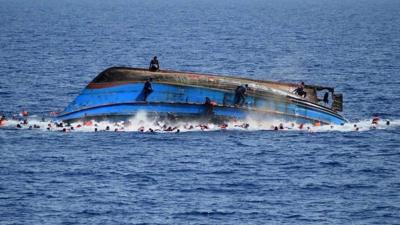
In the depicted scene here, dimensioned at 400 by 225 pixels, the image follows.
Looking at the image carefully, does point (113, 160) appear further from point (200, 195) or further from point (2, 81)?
point (2, 81)

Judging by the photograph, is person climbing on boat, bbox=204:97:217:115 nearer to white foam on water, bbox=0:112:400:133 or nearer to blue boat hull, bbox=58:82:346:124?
blue boat hull, bbox=58:82:346:124

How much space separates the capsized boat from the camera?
101 m

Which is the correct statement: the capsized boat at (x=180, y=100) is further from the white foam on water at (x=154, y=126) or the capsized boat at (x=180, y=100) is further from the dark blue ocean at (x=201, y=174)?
the dark blue ocean at (x=201, y=174)

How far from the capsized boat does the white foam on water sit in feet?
1.96

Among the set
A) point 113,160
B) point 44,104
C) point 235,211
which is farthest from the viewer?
point 44,104

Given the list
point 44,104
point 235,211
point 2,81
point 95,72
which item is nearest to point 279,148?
point 235,211

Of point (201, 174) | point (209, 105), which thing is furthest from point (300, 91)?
point (201, 174)

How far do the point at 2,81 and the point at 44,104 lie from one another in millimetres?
21945

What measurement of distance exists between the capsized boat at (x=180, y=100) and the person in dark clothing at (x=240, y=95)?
0.28 m

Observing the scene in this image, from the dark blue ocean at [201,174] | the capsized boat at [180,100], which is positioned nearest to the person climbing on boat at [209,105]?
the capsized boat at [180,100]

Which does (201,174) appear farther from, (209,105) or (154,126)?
(209,105)

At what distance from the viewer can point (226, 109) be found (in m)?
102

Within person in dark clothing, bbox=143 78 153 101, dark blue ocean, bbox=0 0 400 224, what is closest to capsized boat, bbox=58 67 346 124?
person in dark clothing, bbox=143 78 153 101

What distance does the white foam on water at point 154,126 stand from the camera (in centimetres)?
10038
